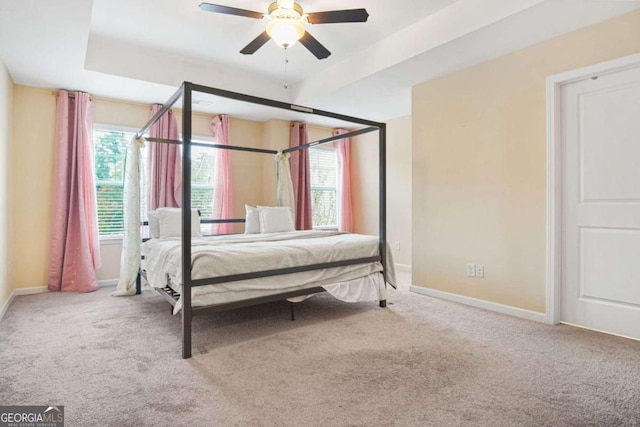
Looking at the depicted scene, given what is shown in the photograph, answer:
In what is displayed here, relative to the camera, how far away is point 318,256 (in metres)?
3.04

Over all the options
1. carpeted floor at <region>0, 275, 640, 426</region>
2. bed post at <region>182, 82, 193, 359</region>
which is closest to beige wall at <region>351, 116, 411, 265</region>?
carpeted floor at <region>0, 275, 640, 426</region>

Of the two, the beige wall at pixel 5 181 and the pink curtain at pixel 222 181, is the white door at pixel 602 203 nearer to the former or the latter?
the pink curtain at pixel 222 181

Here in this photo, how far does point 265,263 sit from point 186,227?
2.26 feet

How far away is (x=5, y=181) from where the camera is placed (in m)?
3.49

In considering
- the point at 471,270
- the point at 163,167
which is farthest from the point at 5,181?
the point at 471,270

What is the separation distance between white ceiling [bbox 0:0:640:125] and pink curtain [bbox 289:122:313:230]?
3.20 ft

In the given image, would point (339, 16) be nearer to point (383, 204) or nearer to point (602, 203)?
point (383, 204)

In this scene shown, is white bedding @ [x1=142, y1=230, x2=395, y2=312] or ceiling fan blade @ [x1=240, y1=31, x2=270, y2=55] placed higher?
ceiling fan blade @ [x1=240, y1=31, x2=270, y2=55]

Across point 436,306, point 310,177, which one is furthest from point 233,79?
point 436,306

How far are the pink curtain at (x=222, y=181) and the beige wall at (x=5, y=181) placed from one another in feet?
7.37

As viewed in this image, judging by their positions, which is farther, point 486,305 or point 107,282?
point 107,282

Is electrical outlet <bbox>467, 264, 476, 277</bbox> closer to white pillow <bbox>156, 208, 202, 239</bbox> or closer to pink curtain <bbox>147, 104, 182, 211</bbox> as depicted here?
white pillow <bbox>156, 208, 202, 239</bbox>

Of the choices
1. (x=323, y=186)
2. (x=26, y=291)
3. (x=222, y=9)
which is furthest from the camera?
(x=323, y=186)

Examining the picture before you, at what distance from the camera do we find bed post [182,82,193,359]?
2.29 m
